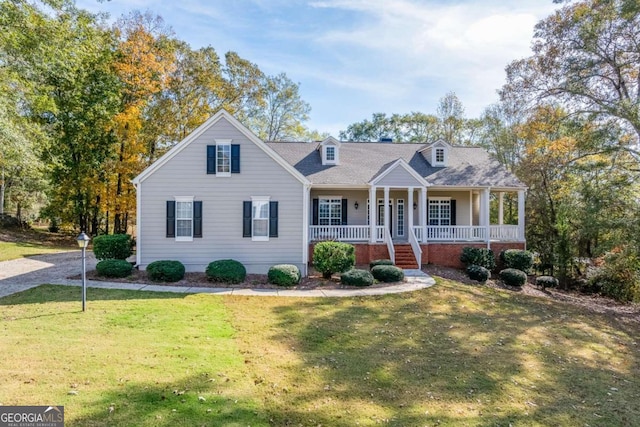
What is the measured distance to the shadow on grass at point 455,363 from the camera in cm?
511

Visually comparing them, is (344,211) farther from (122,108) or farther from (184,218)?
(122,108)

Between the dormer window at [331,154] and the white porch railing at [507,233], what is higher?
the dormer window at [331,154]

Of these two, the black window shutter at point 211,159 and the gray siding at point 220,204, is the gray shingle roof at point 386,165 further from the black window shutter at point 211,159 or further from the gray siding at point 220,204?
the black window shutter at point 211,159

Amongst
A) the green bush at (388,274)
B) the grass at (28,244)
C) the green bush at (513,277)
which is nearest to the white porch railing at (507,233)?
the green bush at (513,277)

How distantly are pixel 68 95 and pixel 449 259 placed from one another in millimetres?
27224

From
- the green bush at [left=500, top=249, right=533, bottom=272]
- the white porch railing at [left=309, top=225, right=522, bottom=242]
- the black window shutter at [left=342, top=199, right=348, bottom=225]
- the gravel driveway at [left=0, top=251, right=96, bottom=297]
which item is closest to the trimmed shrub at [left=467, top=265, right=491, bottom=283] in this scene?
the green bush at [left=500, top=249, right=533, bottom=272]

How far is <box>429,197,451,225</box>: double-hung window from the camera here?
19.8m

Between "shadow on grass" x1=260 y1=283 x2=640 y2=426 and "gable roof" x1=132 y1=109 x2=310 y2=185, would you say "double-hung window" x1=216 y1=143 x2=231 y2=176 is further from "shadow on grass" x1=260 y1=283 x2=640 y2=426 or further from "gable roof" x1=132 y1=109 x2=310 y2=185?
"shadow on grass" x1=260 y1=283 x2=640 y2=426

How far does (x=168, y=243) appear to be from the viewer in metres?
14.1

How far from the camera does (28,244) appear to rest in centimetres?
2369

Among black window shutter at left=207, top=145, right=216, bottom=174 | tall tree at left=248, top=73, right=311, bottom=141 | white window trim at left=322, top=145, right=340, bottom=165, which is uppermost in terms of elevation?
tall tree at left=248, top=73, right=311, bottom=141

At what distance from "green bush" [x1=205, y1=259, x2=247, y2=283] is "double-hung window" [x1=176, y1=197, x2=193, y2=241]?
2.09 meters

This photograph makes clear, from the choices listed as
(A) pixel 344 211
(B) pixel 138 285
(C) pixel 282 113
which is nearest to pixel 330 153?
(A) pixel 344 211

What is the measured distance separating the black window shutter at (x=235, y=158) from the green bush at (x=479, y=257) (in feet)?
36.8
